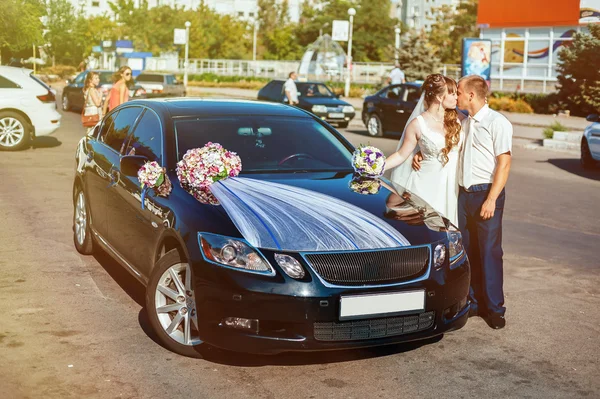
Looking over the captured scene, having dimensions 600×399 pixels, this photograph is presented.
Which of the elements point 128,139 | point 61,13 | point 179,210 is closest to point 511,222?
point 128,139

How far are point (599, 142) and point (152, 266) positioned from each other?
1236 centimetres

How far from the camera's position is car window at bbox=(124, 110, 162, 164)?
6.19 metres

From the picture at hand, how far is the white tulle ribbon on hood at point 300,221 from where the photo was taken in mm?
4824

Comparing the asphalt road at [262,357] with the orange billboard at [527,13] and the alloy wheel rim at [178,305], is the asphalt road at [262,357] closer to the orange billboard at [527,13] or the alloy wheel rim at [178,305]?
the alloy wheel rim at [178,305]

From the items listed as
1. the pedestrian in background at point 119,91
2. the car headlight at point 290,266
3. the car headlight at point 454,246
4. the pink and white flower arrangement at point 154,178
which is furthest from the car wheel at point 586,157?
the car headlight at point 290,266

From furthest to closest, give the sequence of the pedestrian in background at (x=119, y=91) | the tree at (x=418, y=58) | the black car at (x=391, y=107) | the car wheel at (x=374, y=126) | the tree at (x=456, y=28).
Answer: the tree at (x=456, y=28) → the tree at (x=418, y=58) → the car wheel at (x=374, y=126) → the black car at (x=391, y=107) → the pedestrian in background at (x=119, y=91)

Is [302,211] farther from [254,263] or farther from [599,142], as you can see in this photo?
[599,142]

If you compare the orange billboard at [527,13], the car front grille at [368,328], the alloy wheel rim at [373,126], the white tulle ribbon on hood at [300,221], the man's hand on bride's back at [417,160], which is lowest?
the alloy wheel rim at [373,126]

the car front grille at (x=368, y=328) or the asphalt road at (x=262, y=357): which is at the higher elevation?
the car front grille at (x=368, y=328)

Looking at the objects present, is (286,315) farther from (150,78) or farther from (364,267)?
(150,78)

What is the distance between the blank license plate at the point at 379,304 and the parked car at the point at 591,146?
1174 centimetres

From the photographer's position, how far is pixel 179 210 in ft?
17.5

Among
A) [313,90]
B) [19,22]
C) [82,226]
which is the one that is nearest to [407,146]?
[82,226]

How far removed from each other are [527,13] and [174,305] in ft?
143
